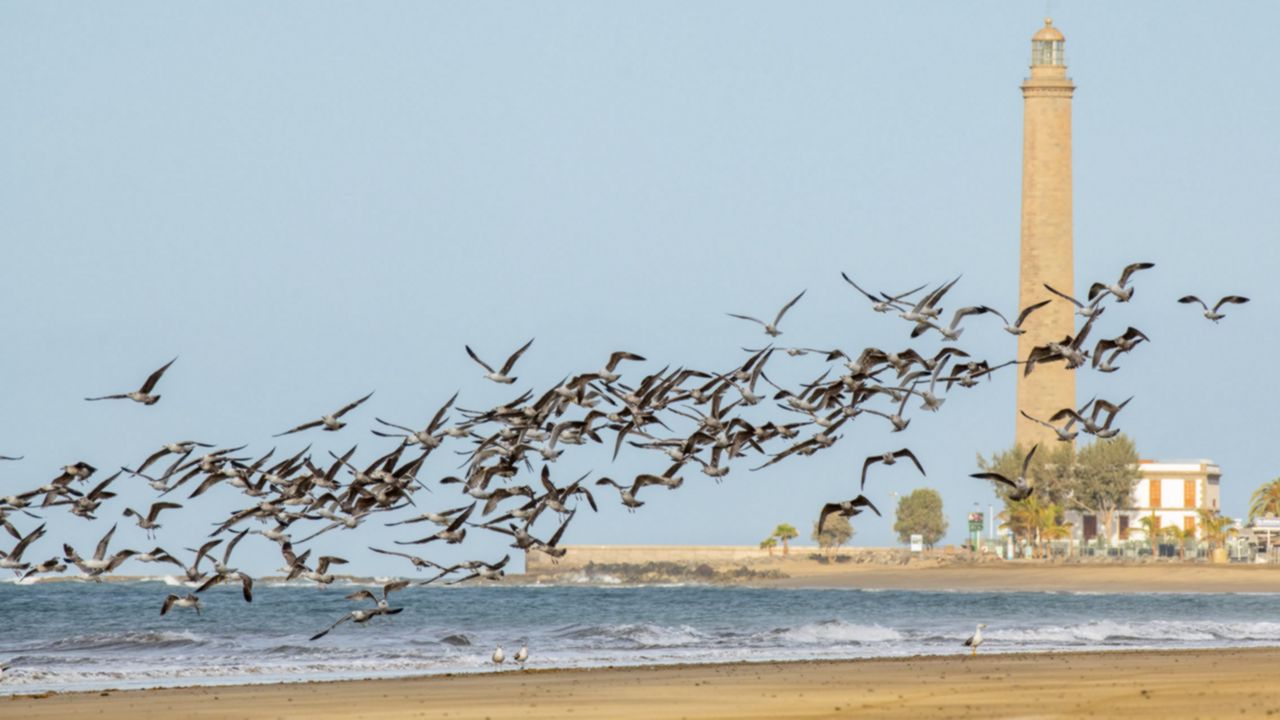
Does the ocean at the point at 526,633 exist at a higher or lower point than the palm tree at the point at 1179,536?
lower

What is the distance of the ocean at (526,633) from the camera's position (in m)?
42.2

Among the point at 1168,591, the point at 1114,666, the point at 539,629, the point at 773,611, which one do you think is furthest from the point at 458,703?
the point at 1168,591

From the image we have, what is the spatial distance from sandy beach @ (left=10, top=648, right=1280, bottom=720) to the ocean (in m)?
4.40

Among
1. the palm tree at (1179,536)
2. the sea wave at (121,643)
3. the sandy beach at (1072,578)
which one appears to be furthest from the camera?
the palm tree at (1179,536)

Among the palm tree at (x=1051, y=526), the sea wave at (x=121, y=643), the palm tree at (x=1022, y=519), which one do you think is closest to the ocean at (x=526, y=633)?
the sea wave at (x=121, y=643)

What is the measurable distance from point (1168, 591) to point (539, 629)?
60844 mm

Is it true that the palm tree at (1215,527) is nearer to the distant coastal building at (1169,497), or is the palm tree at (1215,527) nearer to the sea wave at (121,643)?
the distant coastal building at (1169,497)

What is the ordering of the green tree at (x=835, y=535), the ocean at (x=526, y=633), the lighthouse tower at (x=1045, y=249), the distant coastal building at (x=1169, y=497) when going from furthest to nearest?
the green tree at (x=835, y=535) < the distant coastal building at (x=1169, y=497) < the lighthouse tower at (x=1045, y=249) < the ocean at (x=526, y=633)

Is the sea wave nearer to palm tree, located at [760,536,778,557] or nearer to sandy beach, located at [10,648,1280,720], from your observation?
sandy beach, located at [10,648,1280,720]

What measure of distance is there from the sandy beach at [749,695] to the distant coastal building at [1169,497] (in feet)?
400

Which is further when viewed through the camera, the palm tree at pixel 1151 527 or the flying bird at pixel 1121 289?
the palm tree at pixel 1151 527

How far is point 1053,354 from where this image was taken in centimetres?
3256

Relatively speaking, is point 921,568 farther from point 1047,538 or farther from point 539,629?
point 539,629

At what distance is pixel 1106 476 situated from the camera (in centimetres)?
14750
